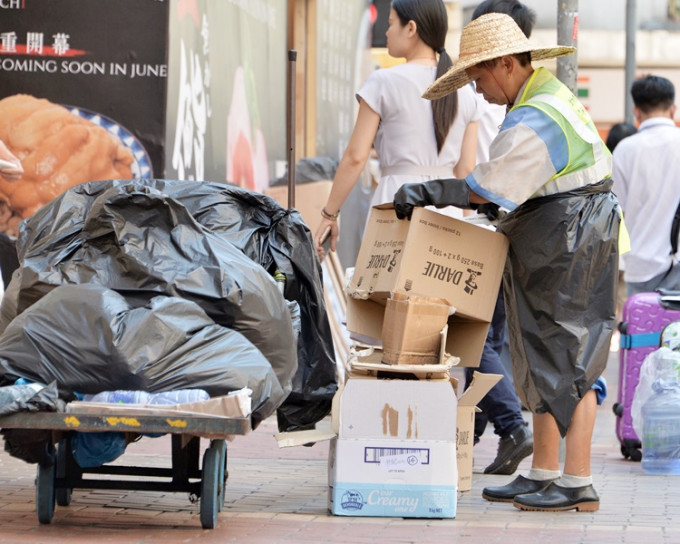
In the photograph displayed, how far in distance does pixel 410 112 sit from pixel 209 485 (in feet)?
7.91

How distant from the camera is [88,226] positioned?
17.0 ft

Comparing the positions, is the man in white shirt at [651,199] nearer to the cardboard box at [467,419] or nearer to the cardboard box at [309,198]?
the cardboard box at [467,419]

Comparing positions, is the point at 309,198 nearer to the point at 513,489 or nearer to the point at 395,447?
the point at 513,489

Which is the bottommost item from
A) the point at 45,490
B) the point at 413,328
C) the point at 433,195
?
the point at 45,490

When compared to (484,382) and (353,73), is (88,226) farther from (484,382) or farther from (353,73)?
(353,73)

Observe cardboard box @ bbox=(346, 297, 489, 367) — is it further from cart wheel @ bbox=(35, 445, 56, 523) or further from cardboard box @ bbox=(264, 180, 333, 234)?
cardboard box @ bbox=(264, 180, 333, 234)

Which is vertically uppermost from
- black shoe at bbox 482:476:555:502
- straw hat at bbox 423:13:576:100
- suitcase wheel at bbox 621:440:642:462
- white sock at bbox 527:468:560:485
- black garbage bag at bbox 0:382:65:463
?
straw hat at bbox 423:13:576:100

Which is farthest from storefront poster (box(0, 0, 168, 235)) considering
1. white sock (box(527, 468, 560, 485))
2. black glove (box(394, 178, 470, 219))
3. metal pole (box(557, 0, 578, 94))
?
white sock (box(527, 468, 560, 485))

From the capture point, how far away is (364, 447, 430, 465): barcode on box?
5.37 metres

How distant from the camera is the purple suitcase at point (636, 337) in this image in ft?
24.9

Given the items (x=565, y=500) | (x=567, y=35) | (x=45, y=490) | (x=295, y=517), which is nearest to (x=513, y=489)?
(x=565, y=500)

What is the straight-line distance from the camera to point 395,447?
536cm

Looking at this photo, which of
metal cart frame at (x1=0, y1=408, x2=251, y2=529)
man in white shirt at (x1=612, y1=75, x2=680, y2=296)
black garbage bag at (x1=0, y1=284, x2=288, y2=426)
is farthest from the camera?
man in white shirt at (x1=612, y1=75, x2=680, y2=296)

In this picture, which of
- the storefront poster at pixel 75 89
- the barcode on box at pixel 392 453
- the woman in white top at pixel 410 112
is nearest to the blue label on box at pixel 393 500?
the barcode on box at pixel 392 453
